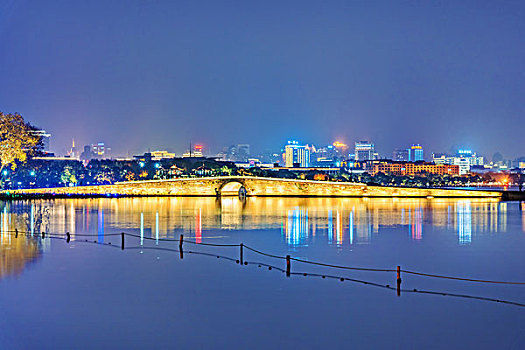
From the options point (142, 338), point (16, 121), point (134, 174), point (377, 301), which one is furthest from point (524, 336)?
point (134, 174)

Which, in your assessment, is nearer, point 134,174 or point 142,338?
point 142,338

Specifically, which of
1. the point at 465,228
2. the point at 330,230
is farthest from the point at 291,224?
the point at 465,228

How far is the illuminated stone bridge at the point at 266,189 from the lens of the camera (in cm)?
13412

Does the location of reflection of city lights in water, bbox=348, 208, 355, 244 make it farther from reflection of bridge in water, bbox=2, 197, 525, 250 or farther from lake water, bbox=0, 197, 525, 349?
lake water, bbox=0, 197, 525, 349

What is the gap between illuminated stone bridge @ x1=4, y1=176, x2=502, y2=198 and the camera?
134 metres

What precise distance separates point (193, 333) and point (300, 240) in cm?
2853

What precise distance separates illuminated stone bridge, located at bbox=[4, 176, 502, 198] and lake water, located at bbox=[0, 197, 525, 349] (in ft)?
270

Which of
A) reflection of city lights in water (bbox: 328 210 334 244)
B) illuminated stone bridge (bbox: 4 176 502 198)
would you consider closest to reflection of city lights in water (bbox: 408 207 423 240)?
reflection of city lights in water (bbox: 328 210 334 244)

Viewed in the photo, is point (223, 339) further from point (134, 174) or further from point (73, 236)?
point (134, 174)

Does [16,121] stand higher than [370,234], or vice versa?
[16,121]

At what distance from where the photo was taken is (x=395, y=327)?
23.2 meters

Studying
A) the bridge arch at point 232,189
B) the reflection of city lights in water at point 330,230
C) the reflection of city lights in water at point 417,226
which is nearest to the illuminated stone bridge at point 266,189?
the bridge arch at point 232,189

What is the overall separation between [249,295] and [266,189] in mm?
114569

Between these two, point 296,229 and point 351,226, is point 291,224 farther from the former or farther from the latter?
point 296,229
